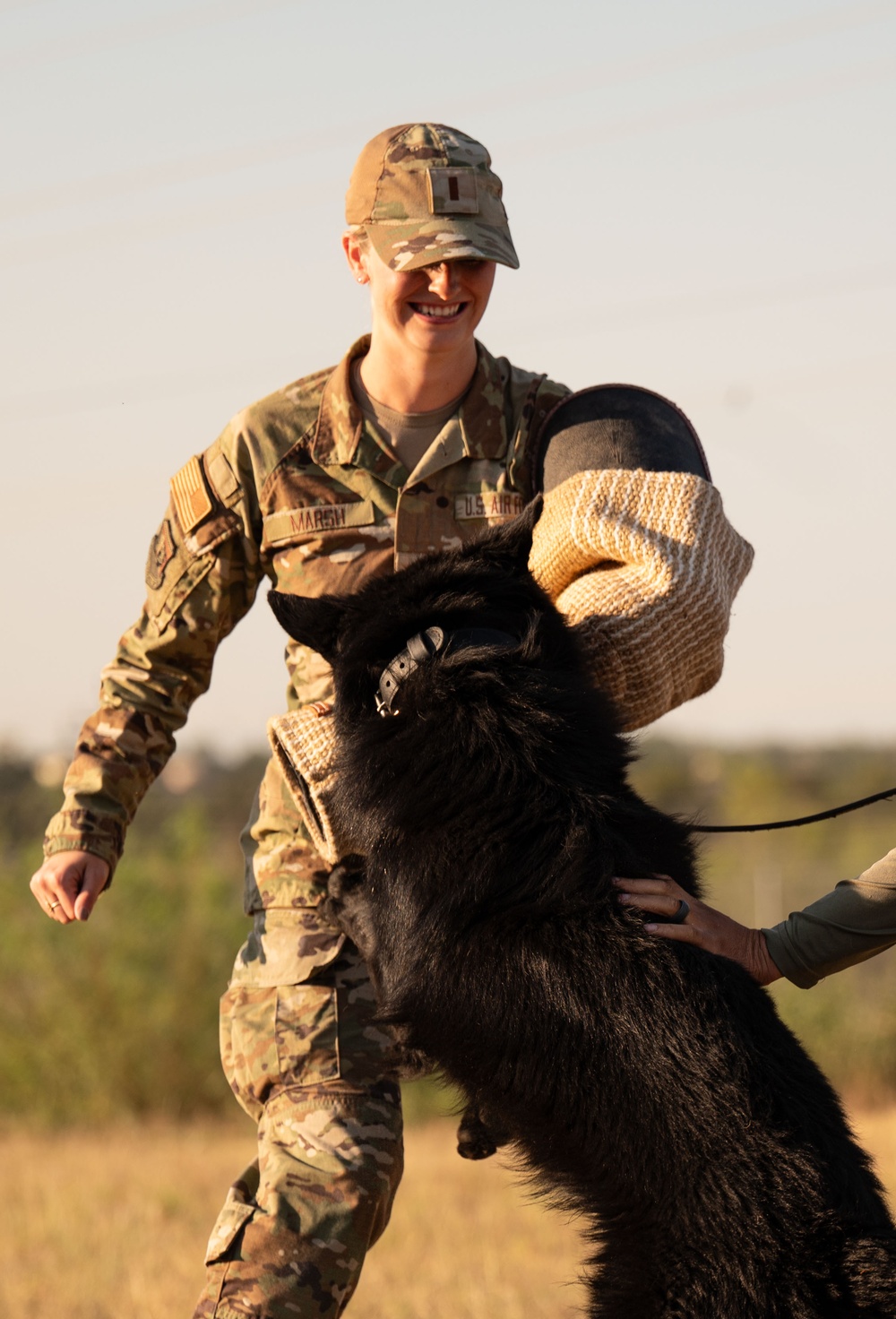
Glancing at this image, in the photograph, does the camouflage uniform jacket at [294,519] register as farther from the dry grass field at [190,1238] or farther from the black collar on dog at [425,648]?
the dry grass field at [190,1238]

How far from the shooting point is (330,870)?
373 cm

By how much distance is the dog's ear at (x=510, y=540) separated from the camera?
3.52 metres

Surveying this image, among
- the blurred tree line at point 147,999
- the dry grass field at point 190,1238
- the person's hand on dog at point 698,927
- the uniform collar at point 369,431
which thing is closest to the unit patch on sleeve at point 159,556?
the uniform collar at point 369,431

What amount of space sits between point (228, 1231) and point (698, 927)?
1429 millimetres

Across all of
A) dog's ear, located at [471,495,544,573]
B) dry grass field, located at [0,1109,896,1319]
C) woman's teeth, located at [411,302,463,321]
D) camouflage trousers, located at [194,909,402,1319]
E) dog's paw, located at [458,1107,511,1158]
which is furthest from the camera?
dry grass field, located at [0,1109,896,1319]

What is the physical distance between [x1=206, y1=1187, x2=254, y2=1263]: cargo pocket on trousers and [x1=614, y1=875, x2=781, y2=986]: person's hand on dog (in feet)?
4.34

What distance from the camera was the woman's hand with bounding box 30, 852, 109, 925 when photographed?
12.2ft

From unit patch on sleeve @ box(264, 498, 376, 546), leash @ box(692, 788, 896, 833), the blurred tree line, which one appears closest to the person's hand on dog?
leash @ box(692, 788, 896, 833)

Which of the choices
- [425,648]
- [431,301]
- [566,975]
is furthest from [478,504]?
[566,975]

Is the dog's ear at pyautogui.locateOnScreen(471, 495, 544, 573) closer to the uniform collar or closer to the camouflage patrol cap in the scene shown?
the uniform collar

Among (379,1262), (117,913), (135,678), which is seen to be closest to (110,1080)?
(117,913)

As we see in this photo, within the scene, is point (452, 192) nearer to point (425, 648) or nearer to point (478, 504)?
point (478, 504)

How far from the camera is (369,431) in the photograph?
13.3ft

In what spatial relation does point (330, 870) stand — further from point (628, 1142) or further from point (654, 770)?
point (654, 770)
